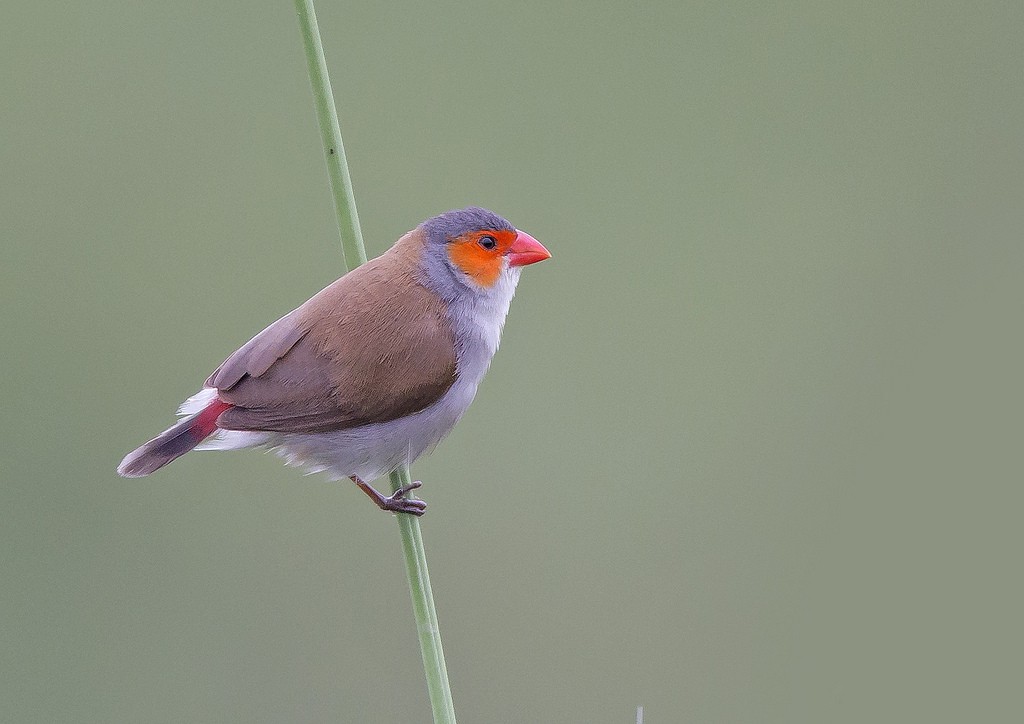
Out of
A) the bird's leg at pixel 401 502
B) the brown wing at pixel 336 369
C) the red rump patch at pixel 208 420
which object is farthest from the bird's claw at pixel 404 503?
the red rump patch at pixel 208 420

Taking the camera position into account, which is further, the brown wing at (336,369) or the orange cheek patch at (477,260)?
the orange cheek patch at (477,260)

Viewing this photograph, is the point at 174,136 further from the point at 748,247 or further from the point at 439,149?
the point at 748,247

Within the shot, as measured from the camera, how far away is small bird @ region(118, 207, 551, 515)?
6.81 ft

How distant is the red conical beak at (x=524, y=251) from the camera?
2.51 metres

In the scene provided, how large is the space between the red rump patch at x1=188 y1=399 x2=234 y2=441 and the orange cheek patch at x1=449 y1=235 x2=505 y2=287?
607 millimetres

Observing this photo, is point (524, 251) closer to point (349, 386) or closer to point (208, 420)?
point (349, 386)

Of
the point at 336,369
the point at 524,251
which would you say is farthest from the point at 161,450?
the point at 524,251

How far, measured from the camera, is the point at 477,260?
2.48 m

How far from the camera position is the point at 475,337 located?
233cm

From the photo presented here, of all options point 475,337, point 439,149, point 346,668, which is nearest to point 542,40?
point 439,149

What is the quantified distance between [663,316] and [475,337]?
9.68 feet

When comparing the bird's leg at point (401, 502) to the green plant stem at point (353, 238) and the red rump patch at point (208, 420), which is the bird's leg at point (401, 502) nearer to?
the green plant stem at point (353, 238)

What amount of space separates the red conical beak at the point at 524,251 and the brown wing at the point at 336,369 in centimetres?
41

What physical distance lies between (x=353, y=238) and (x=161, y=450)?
50 cm
